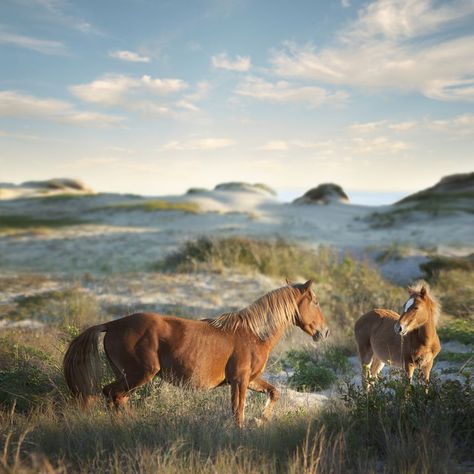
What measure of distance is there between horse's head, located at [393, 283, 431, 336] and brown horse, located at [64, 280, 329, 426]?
0.94 metres

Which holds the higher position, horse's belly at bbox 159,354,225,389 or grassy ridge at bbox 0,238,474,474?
horse's belly at bbox 159,354,225,389

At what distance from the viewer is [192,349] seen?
5.05m

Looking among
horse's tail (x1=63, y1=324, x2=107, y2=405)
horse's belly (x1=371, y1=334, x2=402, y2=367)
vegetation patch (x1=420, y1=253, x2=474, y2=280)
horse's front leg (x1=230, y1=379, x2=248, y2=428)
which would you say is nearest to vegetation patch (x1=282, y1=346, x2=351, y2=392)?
horse's belly (x1=371, y1=334, x2=402, y2=367)

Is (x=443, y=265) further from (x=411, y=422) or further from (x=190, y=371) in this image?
(x=190, y=371)

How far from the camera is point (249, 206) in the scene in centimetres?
4181

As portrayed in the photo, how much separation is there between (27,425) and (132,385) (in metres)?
1.02

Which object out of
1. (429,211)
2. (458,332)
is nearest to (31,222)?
(429,211)

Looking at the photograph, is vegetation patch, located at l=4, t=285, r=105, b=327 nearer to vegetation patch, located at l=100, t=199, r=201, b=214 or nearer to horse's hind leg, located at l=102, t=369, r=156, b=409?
horse's hind leg, located at l=102, t=369, r=156, b=409

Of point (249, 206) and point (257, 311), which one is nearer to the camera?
point (257, 311)

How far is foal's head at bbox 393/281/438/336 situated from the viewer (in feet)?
18.7

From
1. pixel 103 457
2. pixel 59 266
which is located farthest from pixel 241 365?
pixel 59 266

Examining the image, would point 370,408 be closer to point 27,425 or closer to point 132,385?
point 132,385

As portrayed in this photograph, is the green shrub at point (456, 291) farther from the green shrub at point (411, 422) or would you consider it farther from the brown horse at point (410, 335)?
the green shrub at point (411, 422)

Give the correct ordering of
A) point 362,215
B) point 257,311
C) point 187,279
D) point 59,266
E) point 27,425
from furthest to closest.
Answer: point 362,215 < point 59,266 < point 187,279 < point 257,311 < point 27,425
